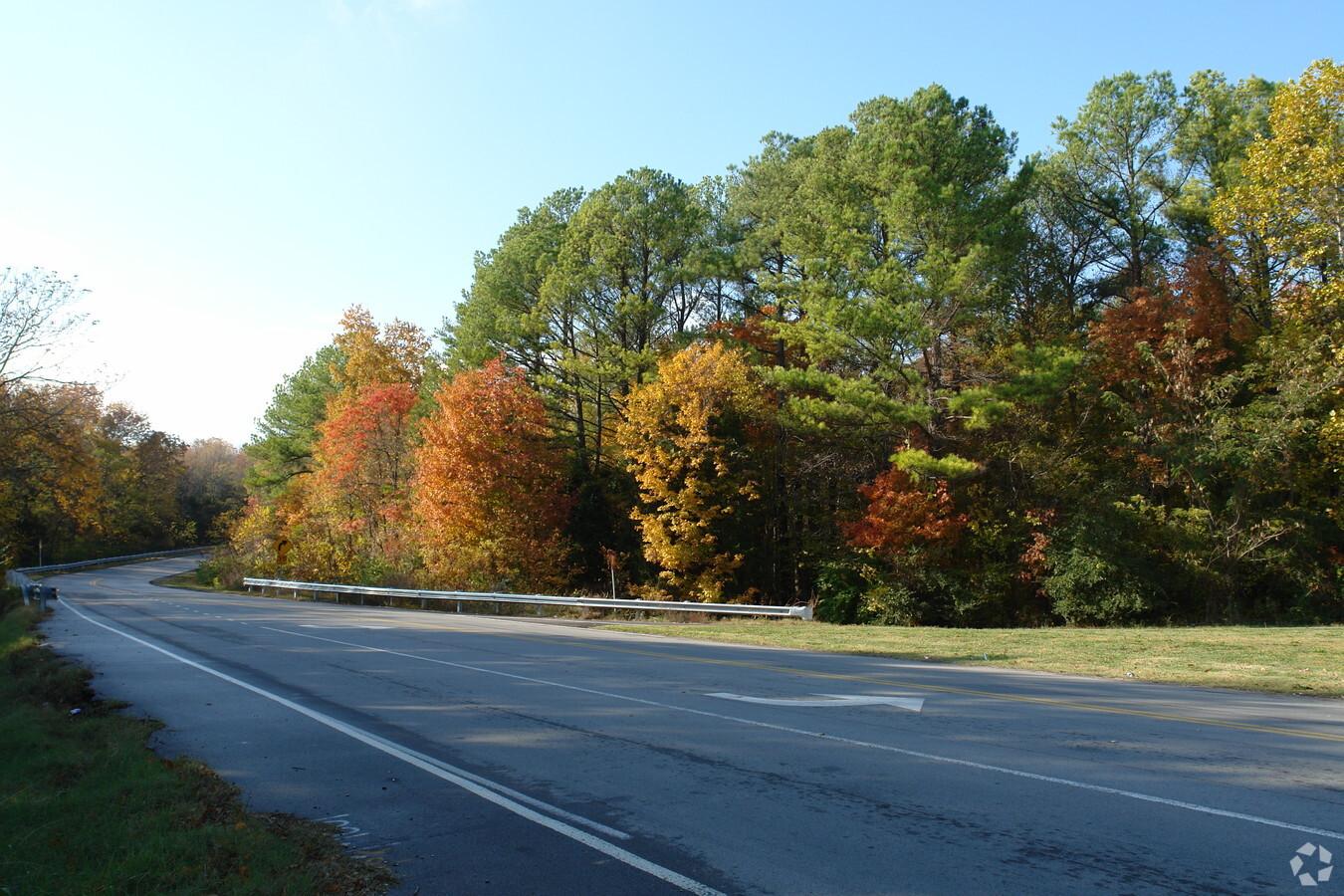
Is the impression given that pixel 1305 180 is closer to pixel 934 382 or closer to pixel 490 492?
pixel 934 382

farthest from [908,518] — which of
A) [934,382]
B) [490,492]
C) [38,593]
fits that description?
[38,593]

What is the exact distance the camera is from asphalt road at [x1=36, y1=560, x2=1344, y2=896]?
4762mm

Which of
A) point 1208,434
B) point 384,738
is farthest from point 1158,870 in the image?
point 1208,434

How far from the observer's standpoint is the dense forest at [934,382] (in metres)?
25.8

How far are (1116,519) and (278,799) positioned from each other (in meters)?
26.3

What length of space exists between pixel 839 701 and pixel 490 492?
89.4ft

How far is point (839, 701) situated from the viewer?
32.0 ft

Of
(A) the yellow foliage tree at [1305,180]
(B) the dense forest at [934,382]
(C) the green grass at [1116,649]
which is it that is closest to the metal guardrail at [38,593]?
(B) the dense forest at [934,382]

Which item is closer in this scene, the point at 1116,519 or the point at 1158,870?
the point at 1158,870

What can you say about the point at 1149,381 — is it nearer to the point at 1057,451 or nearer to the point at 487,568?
the point at 1057,451

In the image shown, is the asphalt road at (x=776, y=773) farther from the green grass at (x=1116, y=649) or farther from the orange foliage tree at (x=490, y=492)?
the orange foliage tree at (x=490, y=492)

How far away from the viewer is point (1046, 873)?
4.59m

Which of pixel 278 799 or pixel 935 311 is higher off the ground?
pixel 935 311
